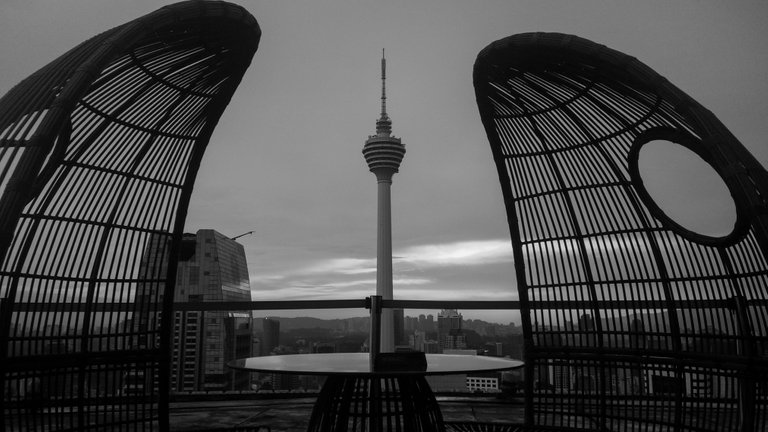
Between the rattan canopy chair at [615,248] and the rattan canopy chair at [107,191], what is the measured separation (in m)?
2.87

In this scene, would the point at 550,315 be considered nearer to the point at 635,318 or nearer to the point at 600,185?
the point at 635,318

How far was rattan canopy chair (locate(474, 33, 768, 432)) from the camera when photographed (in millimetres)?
3898

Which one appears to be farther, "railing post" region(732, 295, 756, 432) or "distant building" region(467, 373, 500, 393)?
"distant building" region(467, 373, 500, 393)

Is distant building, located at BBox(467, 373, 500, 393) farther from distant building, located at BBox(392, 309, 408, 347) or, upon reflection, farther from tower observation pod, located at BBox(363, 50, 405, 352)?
tower observation pod, located at BBox(363, 50, 405, 352)

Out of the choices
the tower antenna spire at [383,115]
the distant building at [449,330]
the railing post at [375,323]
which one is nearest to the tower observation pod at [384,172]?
the tower antenna spire at [383,115]

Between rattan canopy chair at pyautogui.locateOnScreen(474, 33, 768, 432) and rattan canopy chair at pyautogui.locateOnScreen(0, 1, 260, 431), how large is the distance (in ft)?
9.40

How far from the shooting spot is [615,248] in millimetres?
5281

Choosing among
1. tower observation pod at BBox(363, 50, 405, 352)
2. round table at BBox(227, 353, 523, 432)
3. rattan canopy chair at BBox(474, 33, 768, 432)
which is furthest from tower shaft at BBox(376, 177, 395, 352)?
round table at BBox(227, 353, 523, 432)

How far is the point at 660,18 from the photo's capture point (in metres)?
8.90

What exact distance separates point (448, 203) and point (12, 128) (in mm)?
44108

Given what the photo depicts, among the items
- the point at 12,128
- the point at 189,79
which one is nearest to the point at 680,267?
the point at 189,79

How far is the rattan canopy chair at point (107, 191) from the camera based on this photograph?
12.0 ft

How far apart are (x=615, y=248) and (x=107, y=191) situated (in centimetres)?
485

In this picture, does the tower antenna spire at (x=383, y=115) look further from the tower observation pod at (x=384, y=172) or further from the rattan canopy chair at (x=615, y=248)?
the rattan canopy chair at (x=615, y=248)
